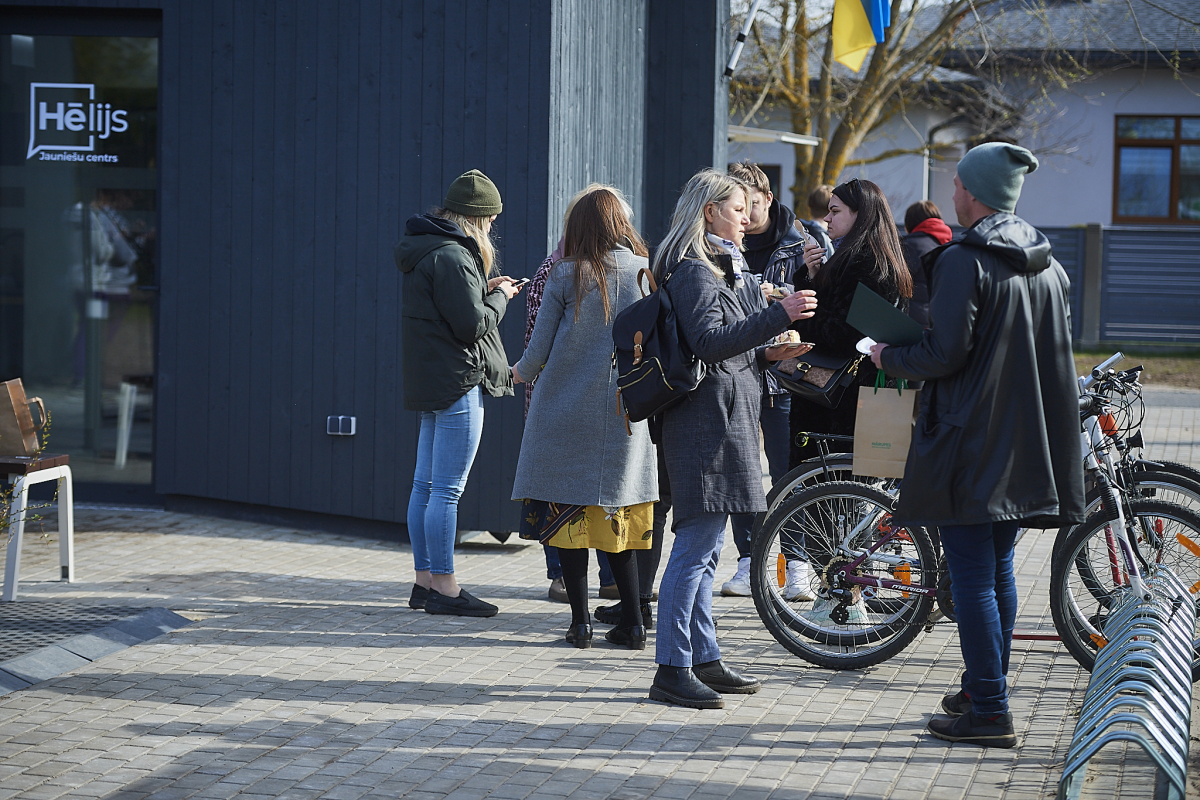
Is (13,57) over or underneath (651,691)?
over

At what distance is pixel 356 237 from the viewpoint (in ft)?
25.7

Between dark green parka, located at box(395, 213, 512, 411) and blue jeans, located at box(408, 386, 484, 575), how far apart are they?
0.38 feet

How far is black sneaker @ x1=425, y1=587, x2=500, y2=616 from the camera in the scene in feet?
19.6

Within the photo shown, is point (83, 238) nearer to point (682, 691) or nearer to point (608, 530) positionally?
point (608, 530)

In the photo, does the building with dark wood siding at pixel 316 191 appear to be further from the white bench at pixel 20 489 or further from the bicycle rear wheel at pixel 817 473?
the bicycle rear wheel at pixel 817 473

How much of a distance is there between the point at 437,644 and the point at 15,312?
15.1 feet

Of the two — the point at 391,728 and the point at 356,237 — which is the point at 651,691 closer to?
the point at 391,728

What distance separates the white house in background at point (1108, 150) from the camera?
2480cm

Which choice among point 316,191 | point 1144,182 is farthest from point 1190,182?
point 316,191

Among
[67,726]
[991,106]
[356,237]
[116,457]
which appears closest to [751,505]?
[67,726]

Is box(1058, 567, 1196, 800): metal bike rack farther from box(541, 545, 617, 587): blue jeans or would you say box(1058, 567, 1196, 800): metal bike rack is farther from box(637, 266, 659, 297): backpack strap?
box(541, 545, 617, 587): blue jeans

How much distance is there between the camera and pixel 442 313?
589 cm

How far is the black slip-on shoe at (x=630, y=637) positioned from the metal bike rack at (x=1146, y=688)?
6.25 ft

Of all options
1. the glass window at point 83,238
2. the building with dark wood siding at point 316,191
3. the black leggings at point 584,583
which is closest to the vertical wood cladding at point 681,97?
the building with dark wood siding at point 316,191
